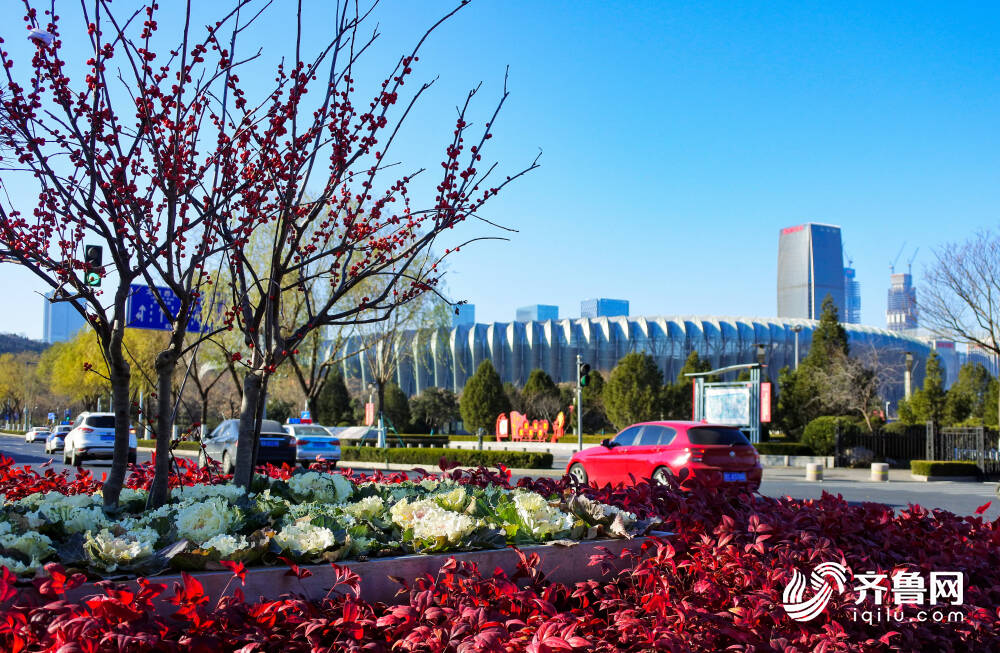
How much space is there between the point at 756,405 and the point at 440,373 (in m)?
66.6

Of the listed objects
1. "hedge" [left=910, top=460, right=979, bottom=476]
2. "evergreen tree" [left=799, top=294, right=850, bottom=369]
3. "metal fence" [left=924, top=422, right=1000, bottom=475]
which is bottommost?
"hedge" [left=910, top=460, right=979, bottom=476]

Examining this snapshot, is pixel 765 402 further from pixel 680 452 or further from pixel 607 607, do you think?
pixel 607 607

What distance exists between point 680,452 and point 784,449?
18975mm

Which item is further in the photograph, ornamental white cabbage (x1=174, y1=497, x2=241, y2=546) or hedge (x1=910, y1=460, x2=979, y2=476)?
hedge (x1=910, y1=460, x2=979, y2=476)

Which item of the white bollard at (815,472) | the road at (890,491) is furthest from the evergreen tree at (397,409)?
the white bollard at (815,472)

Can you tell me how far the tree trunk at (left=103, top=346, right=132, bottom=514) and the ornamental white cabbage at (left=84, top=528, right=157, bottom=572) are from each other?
1446 millimetres

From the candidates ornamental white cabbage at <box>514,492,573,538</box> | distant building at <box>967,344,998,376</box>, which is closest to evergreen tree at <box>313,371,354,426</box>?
distant building at <box>967,344,998,376</box>

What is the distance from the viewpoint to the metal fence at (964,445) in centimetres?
2797

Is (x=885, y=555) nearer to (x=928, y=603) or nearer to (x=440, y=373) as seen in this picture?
(x=928, y=603)

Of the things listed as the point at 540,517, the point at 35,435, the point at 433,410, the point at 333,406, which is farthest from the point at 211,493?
the point at 35,435

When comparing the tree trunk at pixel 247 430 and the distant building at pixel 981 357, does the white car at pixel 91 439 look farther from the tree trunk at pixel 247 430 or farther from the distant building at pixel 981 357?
the distant building at pixel 981 357

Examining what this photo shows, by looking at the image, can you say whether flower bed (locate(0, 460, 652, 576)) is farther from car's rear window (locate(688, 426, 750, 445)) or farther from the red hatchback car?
car's rear window (locate(688, 426, 750, 445))

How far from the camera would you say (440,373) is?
92438 millimetres

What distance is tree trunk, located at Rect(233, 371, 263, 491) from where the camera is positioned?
5401mm
